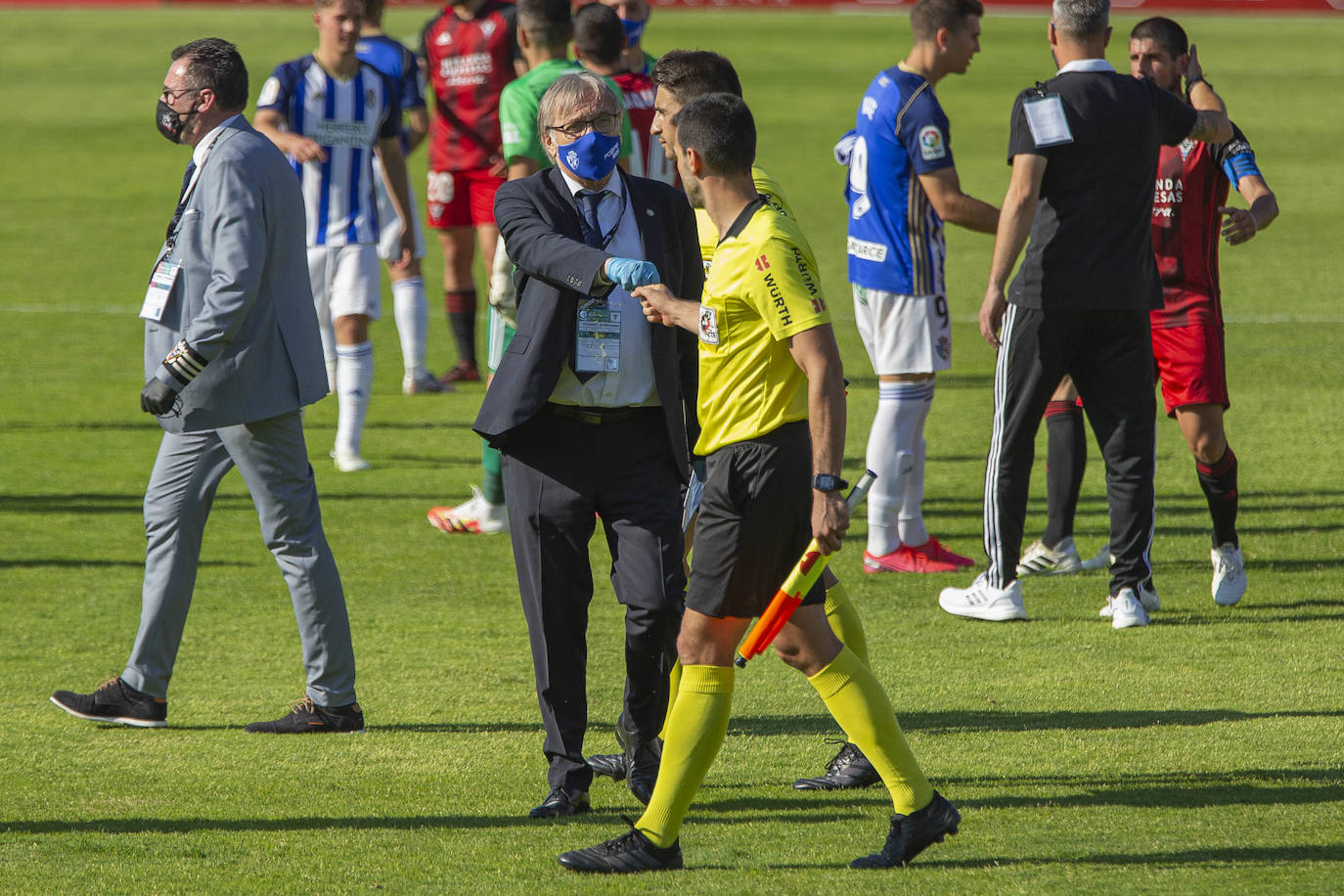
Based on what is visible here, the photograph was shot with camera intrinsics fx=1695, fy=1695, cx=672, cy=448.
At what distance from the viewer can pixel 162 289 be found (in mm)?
5129

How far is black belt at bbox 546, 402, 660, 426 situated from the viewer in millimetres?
4449

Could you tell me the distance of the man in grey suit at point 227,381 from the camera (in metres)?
4.92

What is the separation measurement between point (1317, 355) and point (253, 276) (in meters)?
9.08

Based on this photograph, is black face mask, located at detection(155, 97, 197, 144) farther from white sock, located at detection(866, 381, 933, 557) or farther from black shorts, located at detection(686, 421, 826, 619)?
white sock, located at detection(866, 381, 933, 557)

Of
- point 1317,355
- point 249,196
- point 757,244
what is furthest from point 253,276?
point 1317,355

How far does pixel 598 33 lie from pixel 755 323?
3498mm

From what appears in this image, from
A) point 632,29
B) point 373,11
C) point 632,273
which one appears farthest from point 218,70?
point 373,11

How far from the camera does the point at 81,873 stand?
4.02 meters

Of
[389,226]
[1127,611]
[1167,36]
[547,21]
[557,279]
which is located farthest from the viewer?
[389,226]

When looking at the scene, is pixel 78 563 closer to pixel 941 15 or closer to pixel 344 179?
pixel 344 179

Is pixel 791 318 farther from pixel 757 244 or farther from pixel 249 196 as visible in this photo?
pixel 249 196

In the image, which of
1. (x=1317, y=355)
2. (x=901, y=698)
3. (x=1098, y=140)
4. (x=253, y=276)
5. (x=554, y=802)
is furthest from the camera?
(x=1317, y=355)

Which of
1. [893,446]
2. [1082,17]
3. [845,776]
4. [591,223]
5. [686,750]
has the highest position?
[1082,17]

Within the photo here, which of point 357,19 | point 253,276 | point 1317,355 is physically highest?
point 357,19
